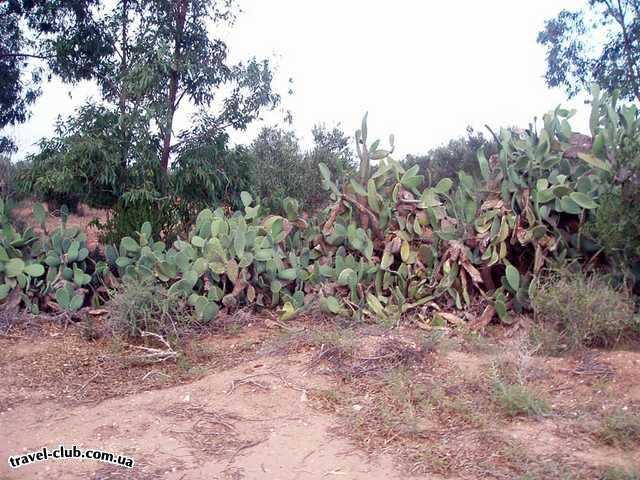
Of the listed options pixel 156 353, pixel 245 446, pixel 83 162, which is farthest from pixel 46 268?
pixel 245 446

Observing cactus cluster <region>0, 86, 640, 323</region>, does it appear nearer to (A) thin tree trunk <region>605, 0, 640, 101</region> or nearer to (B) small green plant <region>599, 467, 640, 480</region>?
(B) small green plant <region>599, 467, 640, 480</region>

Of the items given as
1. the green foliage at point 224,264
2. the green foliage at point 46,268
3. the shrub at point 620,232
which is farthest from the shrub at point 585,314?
the green foliage at point 46,268

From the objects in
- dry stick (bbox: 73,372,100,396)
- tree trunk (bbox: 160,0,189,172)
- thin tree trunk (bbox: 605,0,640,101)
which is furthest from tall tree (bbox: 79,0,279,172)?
thin tree trunk (bbox: 605,0,640,101)

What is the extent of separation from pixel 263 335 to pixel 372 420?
2412 mm

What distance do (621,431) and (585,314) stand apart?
5.11ft

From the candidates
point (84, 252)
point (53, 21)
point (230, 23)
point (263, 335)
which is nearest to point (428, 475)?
point (263, 335)

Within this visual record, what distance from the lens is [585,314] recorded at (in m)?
5.97

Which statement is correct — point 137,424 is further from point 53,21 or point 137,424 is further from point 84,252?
point 53,21

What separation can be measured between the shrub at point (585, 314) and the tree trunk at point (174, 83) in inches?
209

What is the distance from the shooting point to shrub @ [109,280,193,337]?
22.6ft

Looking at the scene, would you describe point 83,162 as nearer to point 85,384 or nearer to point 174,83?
point 174,83

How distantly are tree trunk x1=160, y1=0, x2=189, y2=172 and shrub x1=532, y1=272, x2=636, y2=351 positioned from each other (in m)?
5.30

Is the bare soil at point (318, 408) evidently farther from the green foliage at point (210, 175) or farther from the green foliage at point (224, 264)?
the green foliage at point (210, 175)

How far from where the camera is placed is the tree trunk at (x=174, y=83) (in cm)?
937
